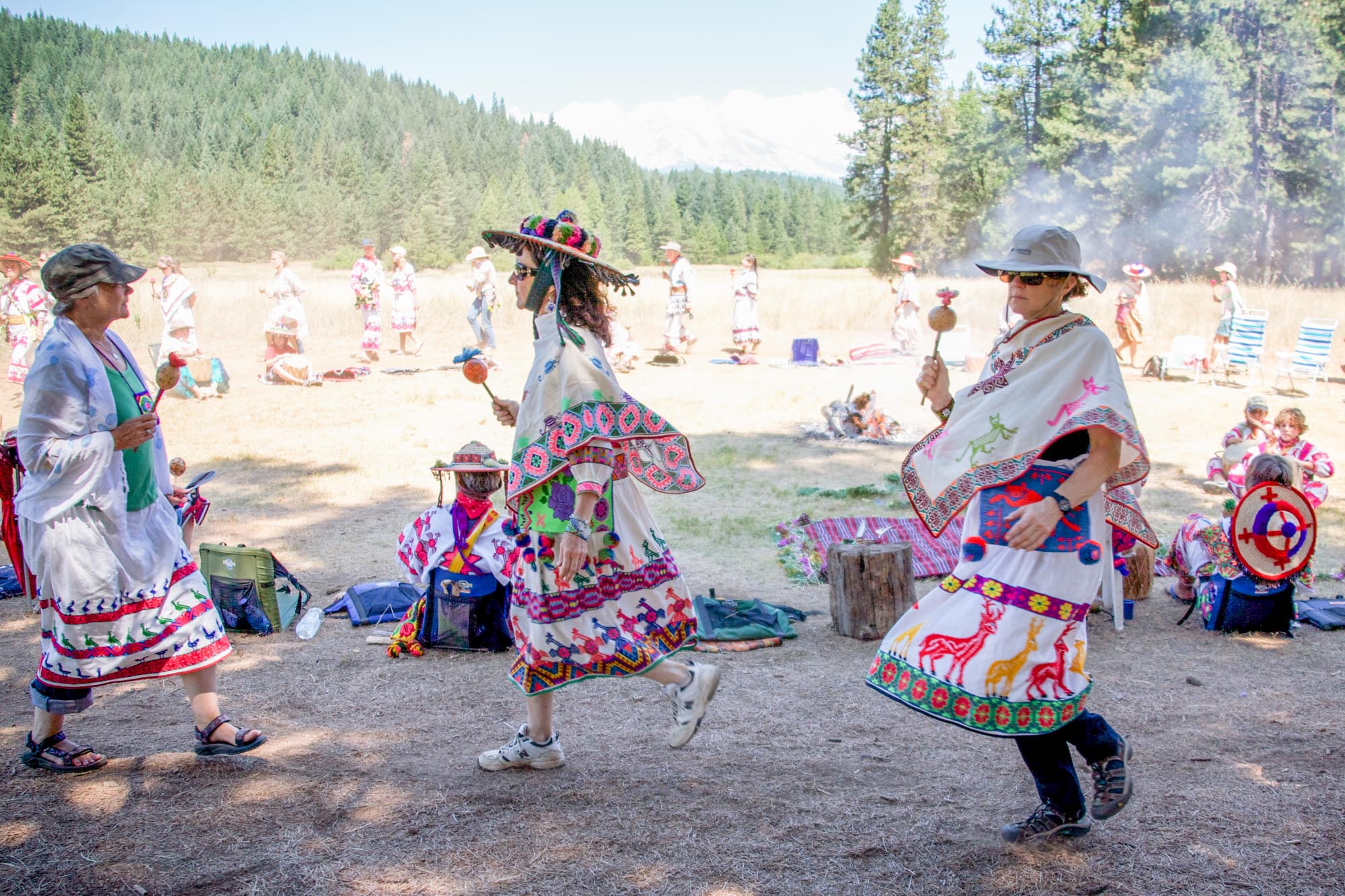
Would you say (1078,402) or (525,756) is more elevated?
(1078,402)

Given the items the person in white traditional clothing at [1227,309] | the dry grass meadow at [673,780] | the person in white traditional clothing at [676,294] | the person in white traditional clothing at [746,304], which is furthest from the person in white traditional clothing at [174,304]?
the person in white traditional clothing at [1227,309]

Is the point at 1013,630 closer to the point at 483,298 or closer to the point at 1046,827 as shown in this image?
the point at 1046,827

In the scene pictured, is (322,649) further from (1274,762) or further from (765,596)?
(1274,762)

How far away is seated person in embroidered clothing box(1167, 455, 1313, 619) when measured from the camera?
509cm

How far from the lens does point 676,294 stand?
1667 centimetres

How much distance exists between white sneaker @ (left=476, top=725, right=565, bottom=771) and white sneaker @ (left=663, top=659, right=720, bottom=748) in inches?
17.1

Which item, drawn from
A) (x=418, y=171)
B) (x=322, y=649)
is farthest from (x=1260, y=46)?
(x=418, y=171)

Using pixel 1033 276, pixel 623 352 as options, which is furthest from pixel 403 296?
pixel 1033 276

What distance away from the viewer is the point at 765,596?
6.04 m

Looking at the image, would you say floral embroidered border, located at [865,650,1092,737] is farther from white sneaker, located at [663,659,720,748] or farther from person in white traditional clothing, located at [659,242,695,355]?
person in white traditional clothing, located at [659,242,695,355]

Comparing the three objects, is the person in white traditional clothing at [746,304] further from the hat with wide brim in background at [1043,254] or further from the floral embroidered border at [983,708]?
the floral embroidered border at [983,708]

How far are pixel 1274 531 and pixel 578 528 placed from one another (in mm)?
3792

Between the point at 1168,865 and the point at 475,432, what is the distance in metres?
9.22

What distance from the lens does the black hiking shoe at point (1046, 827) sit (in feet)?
9.40
